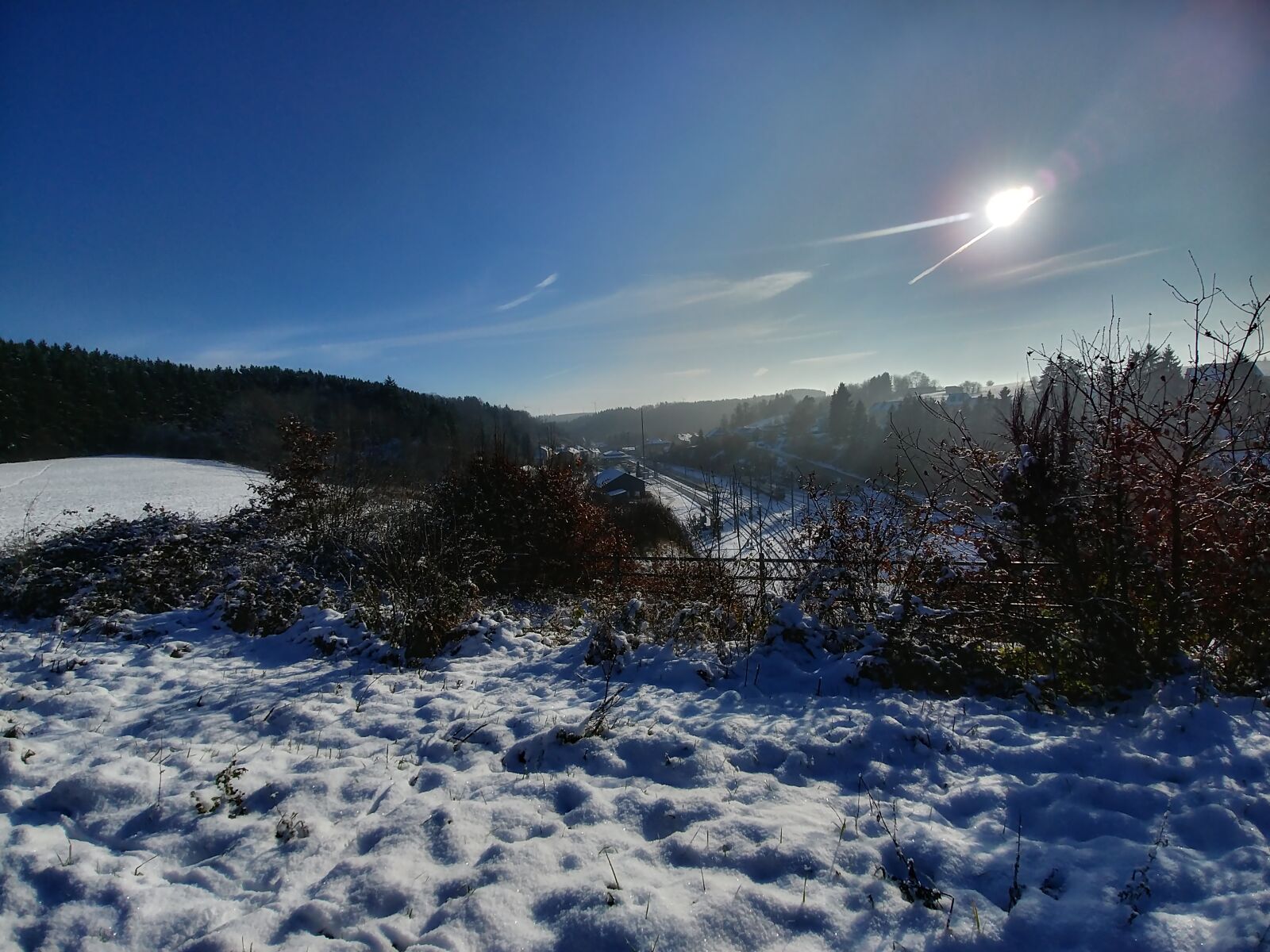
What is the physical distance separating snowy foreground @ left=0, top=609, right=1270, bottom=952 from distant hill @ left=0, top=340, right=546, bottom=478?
30.6 meters

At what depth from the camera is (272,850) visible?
9.04 ft

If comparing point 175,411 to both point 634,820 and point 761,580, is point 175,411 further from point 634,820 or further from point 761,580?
point 634,820

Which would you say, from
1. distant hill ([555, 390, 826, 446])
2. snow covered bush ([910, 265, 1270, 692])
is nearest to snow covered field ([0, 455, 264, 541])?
snow covered bush ([910, 265, 1270, 692])

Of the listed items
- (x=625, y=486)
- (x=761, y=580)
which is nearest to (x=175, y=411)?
(x=625, y=486)

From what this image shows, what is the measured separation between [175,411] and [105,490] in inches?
1358

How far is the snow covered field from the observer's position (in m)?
14.2

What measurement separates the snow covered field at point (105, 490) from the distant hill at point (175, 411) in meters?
5.77

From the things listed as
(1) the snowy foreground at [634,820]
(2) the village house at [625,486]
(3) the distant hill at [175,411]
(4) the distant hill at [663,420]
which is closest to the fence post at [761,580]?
(1) the snowy foreground at [634,820]

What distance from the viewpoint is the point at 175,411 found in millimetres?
48250

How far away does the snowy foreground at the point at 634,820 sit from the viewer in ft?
7.15

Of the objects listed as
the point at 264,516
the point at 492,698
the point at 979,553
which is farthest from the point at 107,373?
the point at 979,553

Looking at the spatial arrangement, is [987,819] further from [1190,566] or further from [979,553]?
[1190,566]

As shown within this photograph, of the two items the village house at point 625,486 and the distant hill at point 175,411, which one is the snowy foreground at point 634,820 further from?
the distant hill at point 175,411

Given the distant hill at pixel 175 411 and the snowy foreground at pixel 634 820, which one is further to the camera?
the distant hill at pixel 175 411
